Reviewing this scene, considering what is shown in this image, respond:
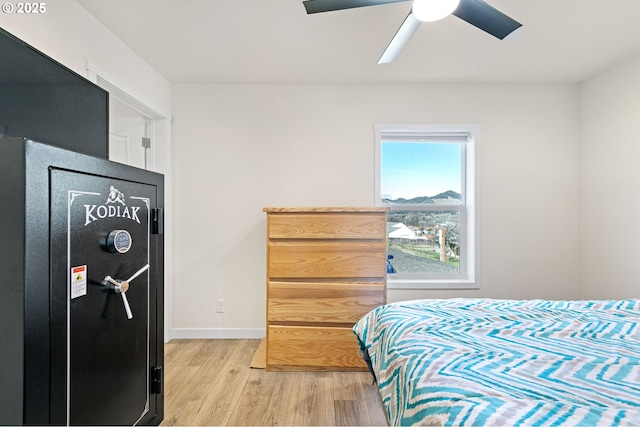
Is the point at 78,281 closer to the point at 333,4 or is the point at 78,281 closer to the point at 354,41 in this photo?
the point at 333,4

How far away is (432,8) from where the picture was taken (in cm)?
136

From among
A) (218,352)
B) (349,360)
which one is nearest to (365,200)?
(349,360)

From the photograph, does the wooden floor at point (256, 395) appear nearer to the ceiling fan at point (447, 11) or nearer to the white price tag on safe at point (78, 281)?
the white price tag on safe at point (78, 281)

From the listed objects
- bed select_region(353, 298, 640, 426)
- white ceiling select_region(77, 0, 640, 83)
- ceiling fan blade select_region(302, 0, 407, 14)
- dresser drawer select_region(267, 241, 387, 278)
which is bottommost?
bed select_region(353, 298, 640, 426)

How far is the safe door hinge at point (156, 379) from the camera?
1623 millimetres

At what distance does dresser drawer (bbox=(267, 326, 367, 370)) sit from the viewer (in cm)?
A: 237

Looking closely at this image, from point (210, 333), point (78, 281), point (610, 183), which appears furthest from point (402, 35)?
point (210, 333)

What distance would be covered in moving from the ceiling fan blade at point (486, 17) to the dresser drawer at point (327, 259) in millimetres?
1444

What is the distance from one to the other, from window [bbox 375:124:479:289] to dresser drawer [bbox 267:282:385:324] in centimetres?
84

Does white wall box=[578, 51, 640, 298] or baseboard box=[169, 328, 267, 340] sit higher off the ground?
white wall box=[578, 51, 640, 298]

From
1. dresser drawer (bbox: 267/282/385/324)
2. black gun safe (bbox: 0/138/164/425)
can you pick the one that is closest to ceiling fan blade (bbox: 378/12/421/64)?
black gun safe (bbox: 0/138/164/425)

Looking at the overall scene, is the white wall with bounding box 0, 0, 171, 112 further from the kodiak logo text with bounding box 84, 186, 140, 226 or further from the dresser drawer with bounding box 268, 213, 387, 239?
the dresser drawer with bounding box 268, 213, 387, 239

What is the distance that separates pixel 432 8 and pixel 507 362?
140cm

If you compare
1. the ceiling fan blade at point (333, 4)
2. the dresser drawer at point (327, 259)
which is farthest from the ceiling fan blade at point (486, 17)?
the dresser drawer at point (327, 259)
